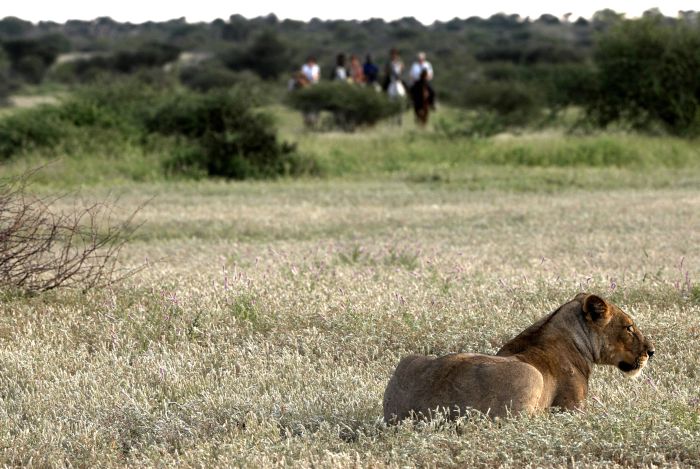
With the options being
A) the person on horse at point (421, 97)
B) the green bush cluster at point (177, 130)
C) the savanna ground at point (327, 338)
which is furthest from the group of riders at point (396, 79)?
→ the savanna ground at point (327, 338)

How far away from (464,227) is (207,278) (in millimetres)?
5766

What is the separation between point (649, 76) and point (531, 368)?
24029 millimetres

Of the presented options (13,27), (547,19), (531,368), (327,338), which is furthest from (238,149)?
(547,19)

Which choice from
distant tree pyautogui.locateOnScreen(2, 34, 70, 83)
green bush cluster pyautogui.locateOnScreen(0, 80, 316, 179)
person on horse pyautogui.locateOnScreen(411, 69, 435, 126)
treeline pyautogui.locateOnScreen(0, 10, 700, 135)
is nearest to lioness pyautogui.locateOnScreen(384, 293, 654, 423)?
green bush cluster pyautogui.locateOnScreen(0, 80, 316, 179)

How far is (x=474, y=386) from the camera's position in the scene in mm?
4684

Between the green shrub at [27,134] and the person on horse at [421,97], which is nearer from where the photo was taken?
the green shrub at [27,134]

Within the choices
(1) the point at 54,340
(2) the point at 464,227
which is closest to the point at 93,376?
(1) the point at 54,340

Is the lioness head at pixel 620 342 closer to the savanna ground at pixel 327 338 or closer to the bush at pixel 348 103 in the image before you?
the savanna ground at pixel 327 338

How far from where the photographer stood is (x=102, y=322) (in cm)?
721

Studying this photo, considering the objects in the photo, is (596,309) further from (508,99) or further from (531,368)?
(508,99)

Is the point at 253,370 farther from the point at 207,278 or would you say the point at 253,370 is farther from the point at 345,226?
the point at 345,226

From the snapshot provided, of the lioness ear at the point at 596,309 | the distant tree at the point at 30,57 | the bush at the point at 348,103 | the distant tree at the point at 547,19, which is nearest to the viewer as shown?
the lioness ear at the point at 596,309

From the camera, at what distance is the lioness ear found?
5.12 m

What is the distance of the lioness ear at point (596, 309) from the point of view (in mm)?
5125
